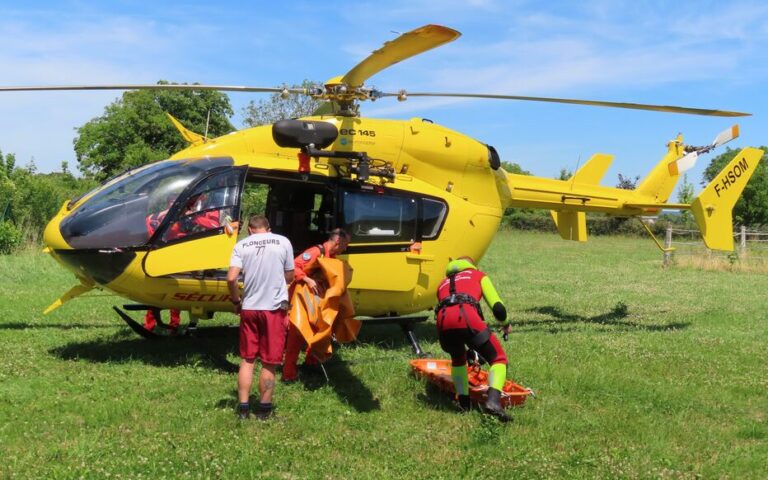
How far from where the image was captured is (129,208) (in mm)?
6941

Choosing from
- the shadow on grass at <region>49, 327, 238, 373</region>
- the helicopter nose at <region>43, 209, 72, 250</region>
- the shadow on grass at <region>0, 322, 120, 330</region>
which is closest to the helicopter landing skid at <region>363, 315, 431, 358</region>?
the shadow on grass at <region>49, 327, 238, 373</region>

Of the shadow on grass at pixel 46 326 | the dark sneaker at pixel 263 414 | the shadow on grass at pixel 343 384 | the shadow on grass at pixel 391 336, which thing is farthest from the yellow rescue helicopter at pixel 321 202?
the dark sneaker at pixel 263 414

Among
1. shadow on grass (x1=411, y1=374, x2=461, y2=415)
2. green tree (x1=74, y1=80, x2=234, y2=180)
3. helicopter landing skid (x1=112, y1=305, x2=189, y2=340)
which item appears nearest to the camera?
shadow on grass (x1=411, y1=374, x2=461, y2=415)

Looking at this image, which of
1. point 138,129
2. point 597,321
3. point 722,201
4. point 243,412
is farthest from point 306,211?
point 138,129

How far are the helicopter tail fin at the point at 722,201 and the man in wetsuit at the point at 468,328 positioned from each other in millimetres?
7204

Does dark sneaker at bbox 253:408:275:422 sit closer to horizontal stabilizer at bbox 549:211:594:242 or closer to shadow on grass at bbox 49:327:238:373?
shadow on grass at bbox 49:327:238:373

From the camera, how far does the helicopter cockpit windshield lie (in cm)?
682

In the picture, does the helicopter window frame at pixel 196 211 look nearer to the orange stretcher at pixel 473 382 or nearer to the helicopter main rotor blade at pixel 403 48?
the helicopter main rotor blade at pixel 403 48

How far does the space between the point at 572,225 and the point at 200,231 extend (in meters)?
7.24

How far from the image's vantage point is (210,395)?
6320 mm

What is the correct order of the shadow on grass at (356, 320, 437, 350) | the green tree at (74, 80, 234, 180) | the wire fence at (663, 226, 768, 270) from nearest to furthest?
the shadow on grass at (356, 320, 437, 350), the wire fence at (663, 226, 768, 270), the green tree at (74, 80, 234, 180)

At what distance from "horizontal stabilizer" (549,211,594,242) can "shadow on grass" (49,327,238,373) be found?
Answer: 20.6ft

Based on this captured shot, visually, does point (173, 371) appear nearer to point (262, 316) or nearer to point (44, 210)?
point (262, 316)

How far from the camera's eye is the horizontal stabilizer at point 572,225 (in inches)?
458
